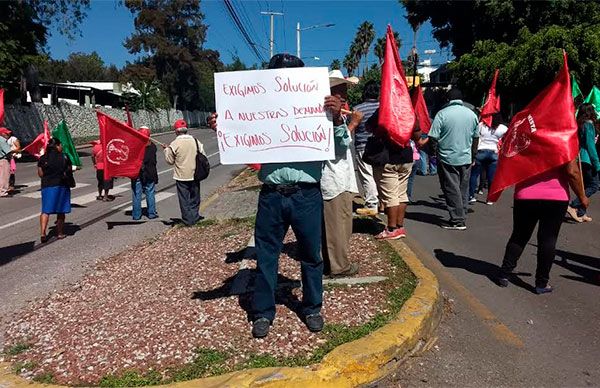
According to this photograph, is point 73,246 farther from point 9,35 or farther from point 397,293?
point 9,35

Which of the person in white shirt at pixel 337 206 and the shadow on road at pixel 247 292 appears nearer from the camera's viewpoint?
the shadow on road at pixel 247 292

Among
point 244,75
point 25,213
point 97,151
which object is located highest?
point 244,75

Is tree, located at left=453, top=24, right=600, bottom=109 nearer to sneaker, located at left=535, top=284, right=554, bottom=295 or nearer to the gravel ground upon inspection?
sneaker, located at left=535, top=284, right=554, bottom=295

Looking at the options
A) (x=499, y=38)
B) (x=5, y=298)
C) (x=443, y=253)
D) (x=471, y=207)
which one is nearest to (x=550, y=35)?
(x=499, y=38)

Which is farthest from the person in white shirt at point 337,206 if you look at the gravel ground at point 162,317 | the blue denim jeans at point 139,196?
the blue denim jeans at point 139,196

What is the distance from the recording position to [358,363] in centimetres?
339

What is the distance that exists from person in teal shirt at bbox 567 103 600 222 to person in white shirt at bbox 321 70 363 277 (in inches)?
171

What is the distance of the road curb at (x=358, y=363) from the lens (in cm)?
317

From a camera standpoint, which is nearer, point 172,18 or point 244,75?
point 244,75

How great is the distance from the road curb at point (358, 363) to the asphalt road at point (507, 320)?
0.11m

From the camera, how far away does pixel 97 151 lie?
11.9 metres

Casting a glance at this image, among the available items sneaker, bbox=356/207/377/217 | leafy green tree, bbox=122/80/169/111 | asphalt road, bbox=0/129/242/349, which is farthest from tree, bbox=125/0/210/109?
sneaker, bbox=356/207/377/217

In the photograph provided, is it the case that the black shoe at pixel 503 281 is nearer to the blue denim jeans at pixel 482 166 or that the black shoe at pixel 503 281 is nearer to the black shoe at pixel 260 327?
the black shoe at pixel 260 327

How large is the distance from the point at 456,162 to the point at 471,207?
2.15 meters
